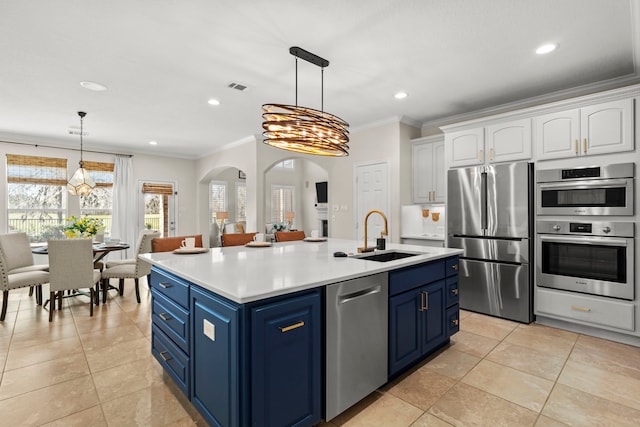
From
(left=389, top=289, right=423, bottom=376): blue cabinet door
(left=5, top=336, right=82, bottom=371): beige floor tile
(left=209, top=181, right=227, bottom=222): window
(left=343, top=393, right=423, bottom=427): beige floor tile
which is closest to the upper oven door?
(left=389, top=289, right=423, bottom=376): blue cabinet door

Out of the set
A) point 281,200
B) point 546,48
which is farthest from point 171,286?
point 281,200

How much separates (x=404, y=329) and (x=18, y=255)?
5.19 meters

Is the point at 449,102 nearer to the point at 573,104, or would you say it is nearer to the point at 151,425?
the point at 573,104

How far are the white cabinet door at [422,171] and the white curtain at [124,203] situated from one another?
600 centimetres

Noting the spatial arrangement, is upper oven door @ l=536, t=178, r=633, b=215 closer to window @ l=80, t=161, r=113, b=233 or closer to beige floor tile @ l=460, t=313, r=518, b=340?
beige floor tile @ l=460, t=313, r=518, b=340

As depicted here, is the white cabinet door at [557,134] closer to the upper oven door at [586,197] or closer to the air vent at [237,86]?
the upper oven door at [586,197]

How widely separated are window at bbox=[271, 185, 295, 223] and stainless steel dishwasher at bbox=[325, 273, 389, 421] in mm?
8195

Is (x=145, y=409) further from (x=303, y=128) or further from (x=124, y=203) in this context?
(x=124, y=203)

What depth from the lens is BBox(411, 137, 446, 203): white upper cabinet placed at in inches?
186

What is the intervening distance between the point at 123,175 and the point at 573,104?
785 cm

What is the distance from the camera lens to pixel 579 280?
3.23m

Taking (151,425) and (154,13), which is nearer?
(151,425)

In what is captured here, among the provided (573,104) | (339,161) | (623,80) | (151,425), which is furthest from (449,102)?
(151,425)

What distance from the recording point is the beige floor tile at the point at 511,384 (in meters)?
2.14
